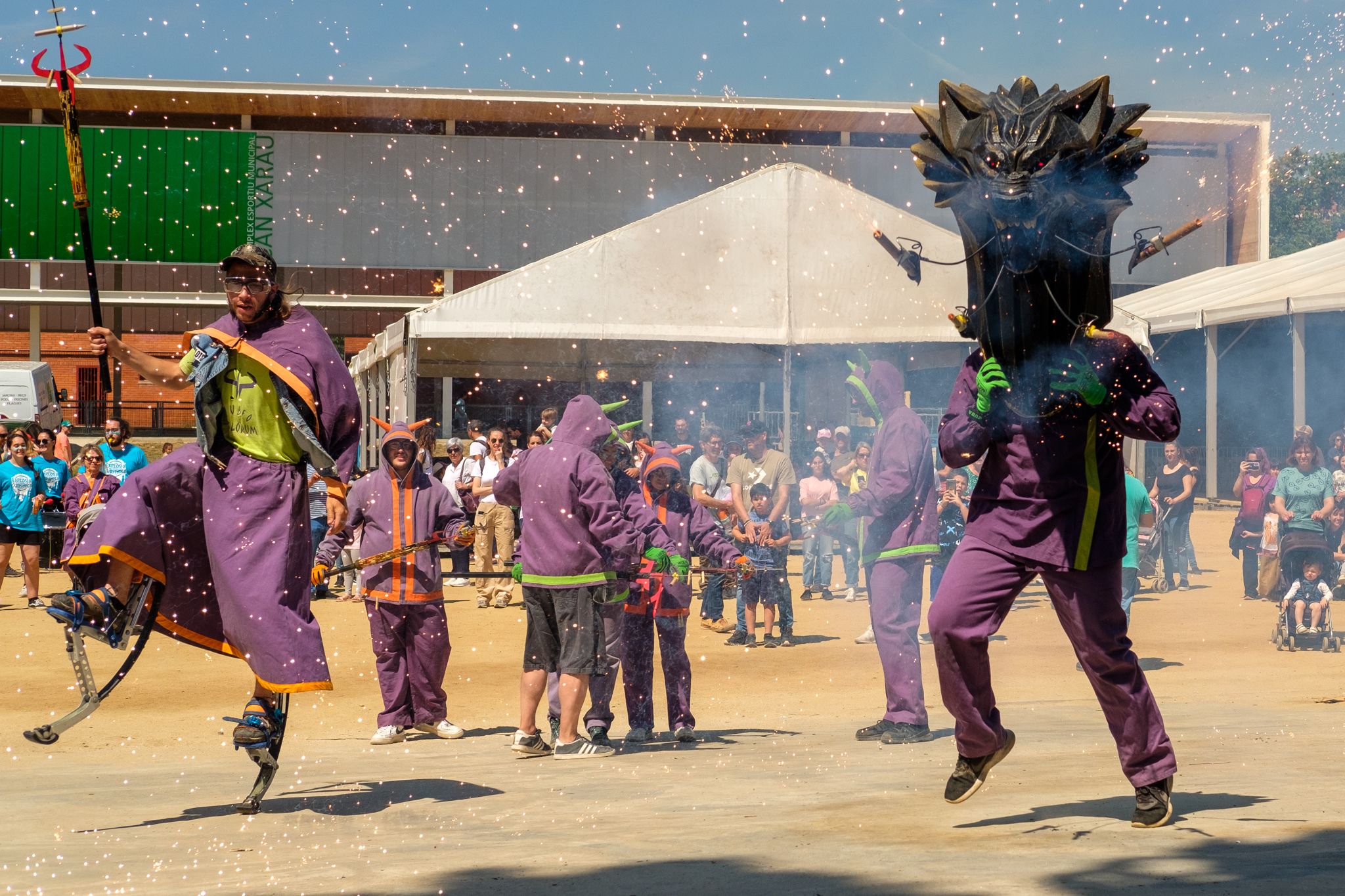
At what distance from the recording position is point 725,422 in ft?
78.9

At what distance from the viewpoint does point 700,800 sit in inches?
222

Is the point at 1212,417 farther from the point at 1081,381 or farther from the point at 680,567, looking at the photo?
the point at 1081,381

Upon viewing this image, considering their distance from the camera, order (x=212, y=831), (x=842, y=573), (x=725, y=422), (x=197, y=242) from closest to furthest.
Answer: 1. (x=212, y=831)
2. (x=842, y=573)
3. (x=725, y=422)
4. (x=197, y=242)

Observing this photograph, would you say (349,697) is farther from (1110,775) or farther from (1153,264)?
(1153,264)

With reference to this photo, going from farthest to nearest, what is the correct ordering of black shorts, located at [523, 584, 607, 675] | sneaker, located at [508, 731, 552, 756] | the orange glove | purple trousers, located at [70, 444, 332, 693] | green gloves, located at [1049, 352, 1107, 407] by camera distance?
the orange glove < sneaker, located at [508, 731, 552, 756] < black shorts, located at [523, 584, 607, 675] < purple trousers, located at [70, 444, 332, 693] < green gloves, located at [1049, 352, 1107, 407]

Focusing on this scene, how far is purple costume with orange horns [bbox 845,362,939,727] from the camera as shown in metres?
7.64

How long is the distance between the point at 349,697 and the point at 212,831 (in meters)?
5.07

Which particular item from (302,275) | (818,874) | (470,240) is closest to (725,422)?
(470,240)

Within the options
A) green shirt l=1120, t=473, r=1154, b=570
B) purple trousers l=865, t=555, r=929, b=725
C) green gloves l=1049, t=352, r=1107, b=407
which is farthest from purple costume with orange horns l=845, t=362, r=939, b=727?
green shirt l=1120, t=473, r=1154, b=570

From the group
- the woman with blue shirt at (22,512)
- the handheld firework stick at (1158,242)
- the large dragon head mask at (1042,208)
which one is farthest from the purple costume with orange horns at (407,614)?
the woman with blue shirt at (22,512)

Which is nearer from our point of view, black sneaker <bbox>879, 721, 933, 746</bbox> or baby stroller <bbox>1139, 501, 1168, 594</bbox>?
black sneaker <bbox>879, 721, 933, 746</bbox>

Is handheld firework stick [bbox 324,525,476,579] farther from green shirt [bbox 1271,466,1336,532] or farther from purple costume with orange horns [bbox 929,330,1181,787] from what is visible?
green shirt [bbox 1271,466,1336,532]

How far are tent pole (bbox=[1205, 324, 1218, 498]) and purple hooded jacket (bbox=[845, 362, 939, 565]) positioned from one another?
16.2 metres

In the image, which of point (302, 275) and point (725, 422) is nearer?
point (725, 422)
